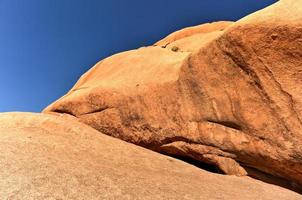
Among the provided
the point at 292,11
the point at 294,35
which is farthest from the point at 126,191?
the point at 292,11

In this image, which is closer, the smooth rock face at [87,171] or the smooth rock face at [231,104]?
the smooth rock face at [87,171]

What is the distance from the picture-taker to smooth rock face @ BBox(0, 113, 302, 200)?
27.8ft

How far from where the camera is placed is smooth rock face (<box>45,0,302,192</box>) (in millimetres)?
12320

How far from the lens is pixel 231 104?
13.6 m

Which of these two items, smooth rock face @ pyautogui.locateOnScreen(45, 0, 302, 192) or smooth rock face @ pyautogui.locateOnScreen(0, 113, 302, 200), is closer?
smooth rock face @ pyautogui.locateOnScreen(0, 113, 302, 200)

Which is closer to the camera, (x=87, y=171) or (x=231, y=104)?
(x=87, y=171)

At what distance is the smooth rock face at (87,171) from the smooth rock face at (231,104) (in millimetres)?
1195

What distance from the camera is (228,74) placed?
13766 millimetres

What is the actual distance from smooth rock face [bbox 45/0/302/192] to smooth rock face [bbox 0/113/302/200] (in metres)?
1.19

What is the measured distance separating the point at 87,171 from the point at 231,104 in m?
6.32

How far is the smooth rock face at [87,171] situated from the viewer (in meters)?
8.49

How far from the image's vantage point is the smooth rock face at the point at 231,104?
12.3 metres

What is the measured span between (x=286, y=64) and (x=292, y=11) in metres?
1.83

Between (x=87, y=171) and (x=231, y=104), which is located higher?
(x=87, y=171)
